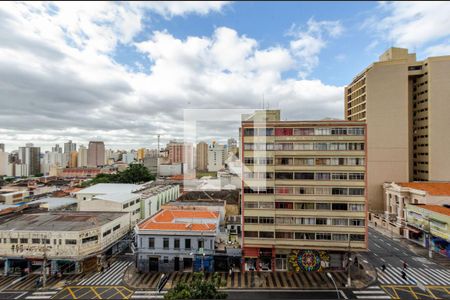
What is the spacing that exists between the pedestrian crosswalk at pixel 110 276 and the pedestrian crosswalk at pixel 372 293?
2881cm

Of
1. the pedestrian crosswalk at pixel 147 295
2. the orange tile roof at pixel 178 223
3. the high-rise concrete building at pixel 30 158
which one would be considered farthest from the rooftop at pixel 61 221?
the high-rise concrete building at pixel 30 158

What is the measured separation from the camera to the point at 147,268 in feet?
108

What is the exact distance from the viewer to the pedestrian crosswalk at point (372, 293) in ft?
87.1

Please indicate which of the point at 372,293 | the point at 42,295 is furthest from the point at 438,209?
the point at 42,295

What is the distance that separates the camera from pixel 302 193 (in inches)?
1286

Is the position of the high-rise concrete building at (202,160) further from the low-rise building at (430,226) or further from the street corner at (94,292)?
the street corner at (94,292)

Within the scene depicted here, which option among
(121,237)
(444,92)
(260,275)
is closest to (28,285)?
(121,237)

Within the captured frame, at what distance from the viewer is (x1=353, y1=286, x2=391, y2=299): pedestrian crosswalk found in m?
26.5

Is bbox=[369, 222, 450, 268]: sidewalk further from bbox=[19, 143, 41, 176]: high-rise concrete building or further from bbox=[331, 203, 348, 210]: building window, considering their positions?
bbox=[19, 143, 41, 176]: high-rise concrete building

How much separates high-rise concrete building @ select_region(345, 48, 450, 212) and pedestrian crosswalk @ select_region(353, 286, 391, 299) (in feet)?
125

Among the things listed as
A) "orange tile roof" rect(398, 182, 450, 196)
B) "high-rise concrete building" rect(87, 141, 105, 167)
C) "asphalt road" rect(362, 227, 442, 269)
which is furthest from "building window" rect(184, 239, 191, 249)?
"high-rise concrete building" rect(87, 141, 105, 167)

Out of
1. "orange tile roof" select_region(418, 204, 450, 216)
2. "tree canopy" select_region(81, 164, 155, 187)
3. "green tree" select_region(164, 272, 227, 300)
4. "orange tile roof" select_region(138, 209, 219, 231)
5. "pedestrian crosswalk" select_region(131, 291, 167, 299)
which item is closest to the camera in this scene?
"green tree" select_region(164, 272, 227, 300)

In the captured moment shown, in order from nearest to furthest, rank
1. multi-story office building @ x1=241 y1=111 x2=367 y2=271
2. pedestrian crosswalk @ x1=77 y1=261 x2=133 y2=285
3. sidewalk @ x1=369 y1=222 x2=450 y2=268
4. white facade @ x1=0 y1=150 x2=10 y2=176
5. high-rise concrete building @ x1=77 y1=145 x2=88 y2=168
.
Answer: pedestrian crosswalk @ x1=77 y1=261 x2=133 y2=285 < multi-story office building @ x1=241 y1=111 x2=367 y2=271 < sidewalk @ x1=369 y1=222 x2=450 y2=268 < white facade @ x1=0 y1=150 x2=10 y2=176 < high-rise concrete building @ x1=77 y1=145 x2=88 y2=168

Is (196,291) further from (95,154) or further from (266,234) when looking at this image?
(95,154)
